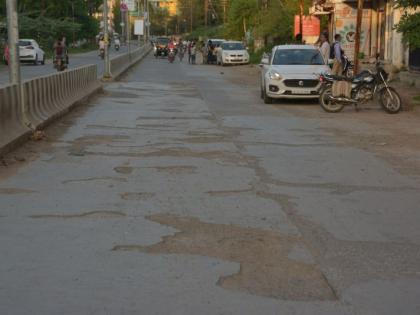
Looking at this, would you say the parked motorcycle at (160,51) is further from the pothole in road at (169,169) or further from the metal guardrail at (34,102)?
the pothole in road at (169,169)

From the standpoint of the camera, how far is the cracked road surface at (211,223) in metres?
4.89

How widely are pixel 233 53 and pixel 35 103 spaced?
1456 inches

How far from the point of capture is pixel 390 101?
17.3 meters

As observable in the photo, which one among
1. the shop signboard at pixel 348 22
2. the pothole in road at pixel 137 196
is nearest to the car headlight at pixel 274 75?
the pothole in road at pixel 137 196

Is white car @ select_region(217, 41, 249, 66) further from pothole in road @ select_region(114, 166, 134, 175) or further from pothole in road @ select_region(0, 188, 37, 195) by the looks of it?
pothole in road @ select_region(0, 188, 37, 195)

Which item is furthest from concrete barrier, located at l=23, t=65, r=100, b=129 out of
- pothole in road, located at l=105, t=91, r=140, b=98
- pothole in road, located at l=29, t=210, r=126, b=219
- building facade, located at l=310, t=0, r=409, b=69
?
building facade, located at l=310, t=0, r=409, b=69

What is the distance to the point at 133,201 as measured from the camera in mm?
7727

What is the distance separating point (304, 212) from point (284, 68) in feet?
43.0

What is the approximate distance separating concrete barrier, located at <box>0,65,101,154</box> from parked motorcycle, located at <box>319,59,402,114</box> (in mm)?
6295

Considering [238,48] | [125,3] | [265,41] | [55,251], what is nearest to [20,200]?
[55,251]

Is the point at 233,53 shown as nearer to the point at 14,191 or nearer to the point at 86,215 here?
the point at 14,191

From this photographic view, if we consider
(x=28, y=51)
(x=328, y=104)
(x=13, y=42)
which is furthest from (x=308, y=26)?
(x=13, y=42)

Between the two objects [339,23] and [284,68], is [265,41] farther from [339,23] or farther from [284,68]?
[284,68]

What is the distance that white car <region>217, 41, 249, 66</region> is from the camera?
50219 millimetres
